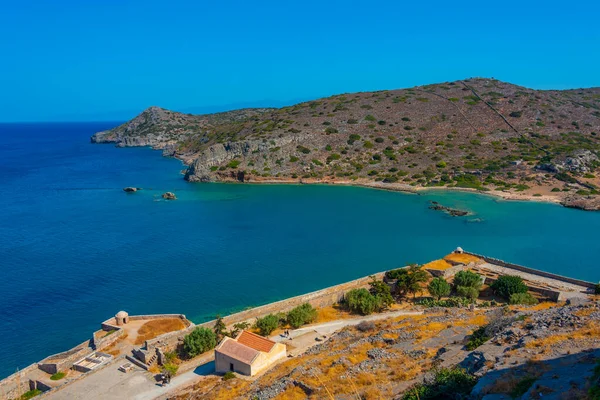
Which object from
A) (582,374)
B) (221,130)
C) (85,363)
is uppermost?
(221,130)

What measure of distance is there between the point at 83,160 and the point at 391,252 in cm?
10979

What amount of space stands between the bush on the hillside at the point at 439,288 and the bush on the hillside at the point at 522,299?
4.49 m

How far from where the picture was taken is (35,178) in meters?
99.9

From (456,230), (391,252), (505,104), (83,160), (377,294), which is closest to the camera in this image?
(377,294)

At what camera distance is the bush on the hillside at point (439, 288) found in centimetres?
3491

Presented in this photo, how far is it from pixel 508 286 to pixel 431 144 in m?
72.0

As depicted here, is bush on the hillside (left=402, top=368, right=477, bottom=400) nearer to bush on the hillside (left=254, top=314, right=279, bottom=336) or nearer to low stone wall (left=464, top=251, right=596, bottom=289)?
bush on the hillside (left=254, top=314, right=279, bottom=336)

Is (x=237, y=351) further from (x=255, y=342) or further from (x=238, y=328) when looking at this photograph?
(x=238, y=328)

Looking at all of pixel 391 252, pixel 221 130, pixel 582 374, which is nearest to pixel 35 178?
pixel 221 130

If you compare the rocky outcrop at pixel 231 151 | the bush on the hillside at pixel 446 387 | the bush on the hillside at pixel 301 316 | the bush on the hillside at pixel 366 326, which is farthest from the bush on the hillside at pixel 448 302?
the rocky outcrop at pixel 231 151

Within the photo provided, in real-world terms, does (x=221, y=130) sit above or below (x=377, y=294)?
above

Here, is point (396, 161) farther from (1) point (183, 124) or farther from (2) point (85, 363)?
(1) point (183, 124)

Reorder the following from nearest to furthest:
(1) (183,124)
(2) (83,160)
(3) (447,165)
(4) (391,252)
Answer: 1. (4) (391,252)
2. (3) (447,165)
3. (2) (83,160)
4. (1) (183,124)

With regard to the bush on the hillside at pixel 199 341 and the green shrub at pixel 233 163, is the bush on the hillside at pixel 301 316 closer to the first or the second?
the bush on the hillside at pixel 199 341
